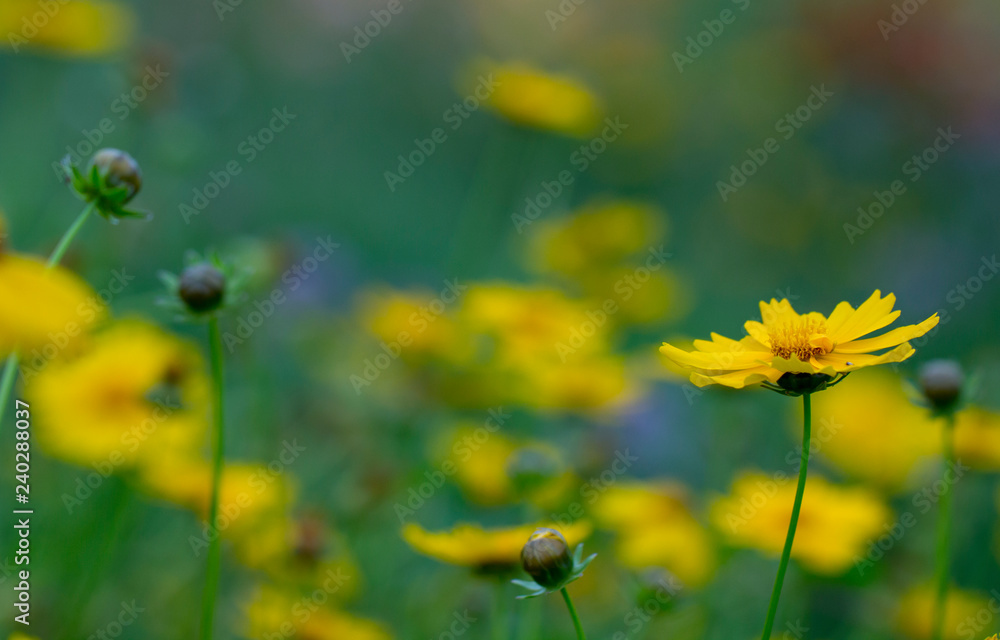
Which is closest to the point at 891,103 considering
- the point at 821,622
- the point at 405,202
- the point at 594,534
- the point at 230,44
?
the point at 405,202

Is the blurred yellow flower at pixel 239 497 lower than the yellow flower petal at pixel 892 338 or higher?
lower

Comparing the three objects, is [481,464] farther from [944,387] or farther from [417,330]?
[944,387]

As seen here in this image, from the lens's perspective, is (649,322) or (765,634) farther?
(649,322)

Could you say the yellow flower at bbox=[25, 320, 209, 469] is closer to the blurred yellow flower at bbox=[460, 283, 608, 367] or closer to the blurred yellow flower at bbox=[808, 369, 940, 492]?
the blurred yellow flower at bbox=[460, 283, 608, 367]

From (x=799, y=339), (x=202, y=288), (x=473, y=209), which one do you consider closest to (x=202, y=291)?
(x=202, y=288)

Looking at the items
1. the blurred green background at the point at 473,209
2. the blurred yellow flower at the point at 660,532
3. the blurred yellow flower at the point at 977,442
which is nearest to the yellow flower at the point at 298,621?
the blurred green background at the point at 473,209

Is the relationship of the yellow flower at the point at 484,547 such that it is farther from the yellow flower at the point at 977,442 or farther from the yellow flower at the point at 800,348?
the yellow flower at the point at 977,442

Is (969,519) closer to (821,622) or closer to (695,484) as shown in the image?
(821,622)
